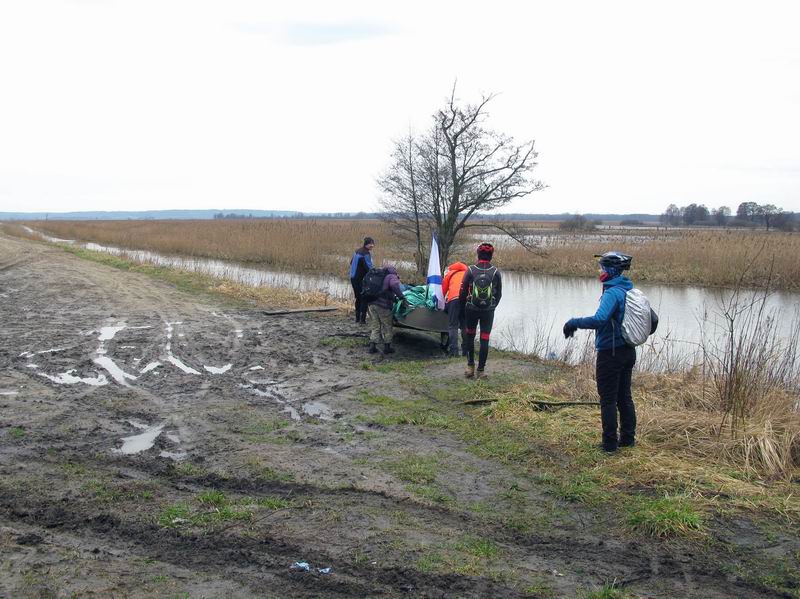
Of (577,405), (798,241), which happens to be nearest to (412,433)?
(577,405)

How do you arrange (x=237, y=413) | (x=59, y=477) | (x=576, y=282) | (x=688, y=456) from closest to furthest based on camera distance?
1. (x=59, y=477)
2. (x=688, y=456)
3. (x=237, y=413)
4. (x=576, y=282)

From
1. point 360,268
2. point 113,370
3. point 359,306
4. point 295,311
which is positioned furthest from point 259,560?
point 295,311

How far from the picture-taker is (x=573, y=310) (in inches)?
799

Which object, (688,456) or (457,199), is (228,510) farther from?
(457,199)

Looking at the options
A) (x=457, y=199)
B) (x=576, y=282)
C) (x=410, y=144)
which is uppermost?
(x=410, y=144)

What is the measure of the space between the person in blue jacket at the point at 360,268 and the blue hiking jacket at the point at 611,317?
6778mm

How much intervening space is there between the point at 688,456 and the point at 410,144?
55.4 ft

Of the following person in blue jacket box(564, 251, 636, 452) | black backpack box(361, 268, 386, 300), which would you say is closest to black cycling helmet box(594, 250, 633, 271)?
person in blue jacket box(564, 251, 636, 452)

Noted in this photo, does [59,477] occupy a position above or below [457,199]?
below

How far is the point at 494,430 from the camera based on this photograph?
22.9 feet

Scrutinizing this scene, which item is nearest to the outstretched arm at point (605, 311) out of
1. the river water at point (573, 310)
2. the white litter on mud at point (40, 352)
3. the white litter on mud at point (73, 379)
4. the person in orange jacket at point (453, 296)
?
the river water at point (573, 310)

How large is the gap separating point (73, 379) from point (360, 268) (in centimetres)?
581

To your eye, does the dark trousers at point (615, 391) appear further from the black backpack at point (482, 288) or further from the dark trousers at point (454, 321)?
the dark trousers at point (454, 321)

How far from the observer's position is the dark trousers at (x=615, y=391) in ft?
19.6
